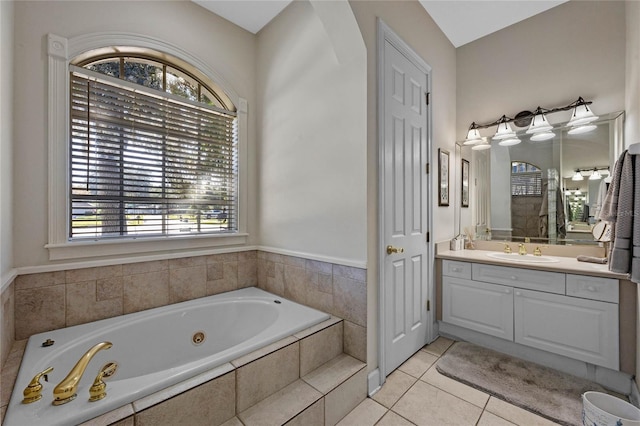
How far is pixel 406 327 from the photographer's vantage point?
2.14 m

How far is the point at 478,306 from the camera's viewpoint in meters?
2.32

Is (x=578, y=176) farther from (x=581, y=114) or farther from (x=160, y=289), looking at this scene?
(x=160, y=289)

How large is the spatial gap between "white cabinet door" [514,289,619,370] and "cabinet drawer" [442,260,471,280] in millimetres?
366

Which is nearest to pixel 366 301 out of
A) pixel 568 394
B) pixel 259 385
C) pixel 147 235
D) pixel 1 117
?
pixel 259 385

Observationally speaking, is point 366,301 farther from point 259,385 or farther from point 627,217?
point 627,217

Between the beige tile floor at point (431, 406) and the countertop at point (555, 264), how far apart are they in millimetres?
966

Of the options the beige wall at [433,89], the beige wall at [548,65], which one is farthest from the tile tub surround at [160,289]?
the beige wall at [548,65]

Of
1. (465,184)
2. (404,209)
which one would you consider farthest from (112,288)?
(465,184)

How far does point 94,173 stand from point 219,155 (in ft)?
3.04

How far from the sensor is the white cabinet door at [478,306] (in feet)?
7.16

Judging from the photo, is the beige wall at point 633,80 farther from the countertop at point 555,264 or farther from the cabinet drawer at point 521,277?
the cabinet drawer at point 521,277

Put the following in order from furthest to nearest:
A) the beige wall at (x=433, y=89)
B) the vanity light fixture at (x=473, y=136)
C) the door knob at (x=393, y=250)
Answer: the vanity light fixture at (x=473, y=136)
the door knob at (x=393, y=250)
the beige wall at (x=433, y=89)

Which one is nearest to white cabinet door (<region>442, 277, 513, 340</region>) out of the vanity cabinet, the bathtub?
the vanity cabinet

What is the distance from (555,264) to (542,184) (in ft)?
2.79
